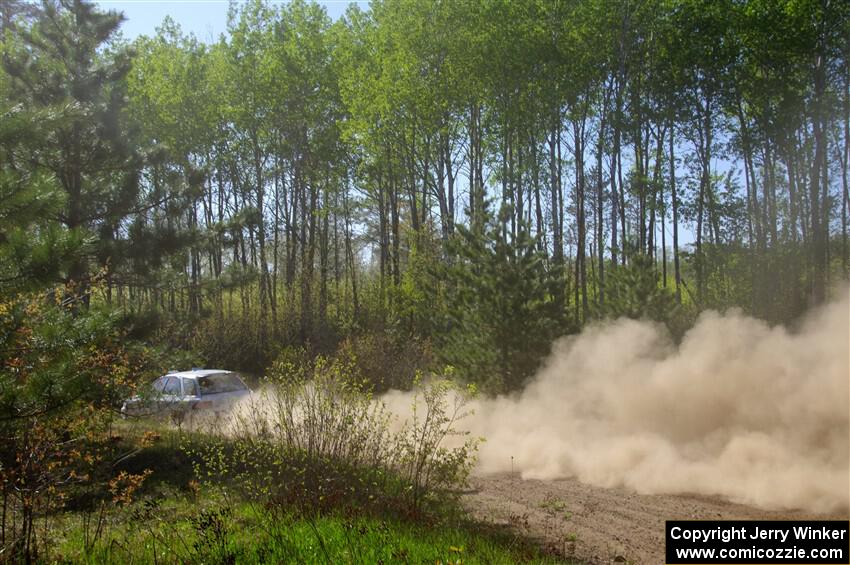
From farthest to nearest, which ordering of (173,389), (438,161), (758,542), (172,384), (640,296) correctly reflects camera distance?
(438,161) < (640,296) < (172,384) < (173,389) < (758,542)

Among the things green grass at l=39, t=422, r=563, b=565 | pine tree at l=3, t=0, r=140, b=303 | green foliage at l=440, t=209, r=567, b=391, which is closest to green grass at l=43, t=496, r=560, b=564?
green grass at l=39, t=422, r=563, b=565

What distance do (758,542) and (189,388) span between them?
14166 millimetres

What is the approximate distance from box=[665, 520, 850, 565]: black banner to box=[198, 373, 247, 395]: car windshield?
12590mm

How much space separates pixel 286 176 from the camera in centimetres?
4206

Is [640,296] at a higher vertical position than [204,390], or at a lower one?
higher

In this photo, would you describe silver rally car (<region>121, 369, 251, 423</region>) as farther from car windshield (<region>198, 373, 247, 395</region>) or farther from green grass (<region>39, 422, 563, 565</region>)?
green grass (<region>39, 422, 563, 565</region>)

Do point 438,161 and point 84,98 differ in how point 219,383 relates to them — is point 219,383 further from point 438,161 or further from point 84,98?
point 438,161

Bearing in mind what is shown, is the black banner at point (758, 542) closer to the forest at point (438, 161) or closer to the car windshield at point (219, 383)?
the forest at point (438, 161)

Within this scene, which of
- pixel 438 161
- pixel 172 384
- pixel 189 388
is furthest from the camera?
pixel 438 161

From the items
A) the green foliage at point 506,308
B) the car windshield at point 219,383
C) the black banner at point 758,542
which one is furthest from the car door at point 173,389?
the black banner at point 758,542

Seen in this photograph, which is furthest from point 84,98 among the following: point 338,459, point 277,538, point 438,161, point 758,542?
point 438,161

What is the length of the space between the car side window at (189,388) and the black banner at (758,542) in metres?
12.7

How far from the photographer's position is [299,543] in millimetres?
7031

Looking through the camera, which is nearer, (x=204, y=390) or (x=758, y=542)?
(x=758, y=542)
